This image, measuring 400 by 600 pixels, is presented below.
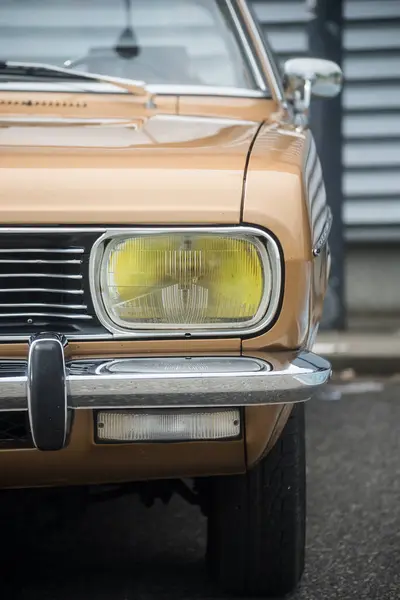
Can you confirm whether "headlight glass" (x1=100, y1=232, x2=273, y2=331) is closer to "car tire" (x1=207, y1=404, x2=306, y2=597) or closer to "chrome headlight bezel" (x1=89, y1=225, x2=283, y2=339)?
"chrome headlight bezel" (x1=89, y1=225, x2=283, y2=339)

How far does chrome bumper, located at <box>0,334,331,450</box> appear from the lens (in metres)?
2.44

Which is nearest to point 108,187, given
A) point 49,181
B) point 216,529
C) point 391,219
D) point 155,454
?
point 49,181

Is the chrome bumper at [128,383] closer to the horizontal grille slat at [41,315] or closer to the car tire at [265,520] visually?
the horizontal grille slat at [41,315]

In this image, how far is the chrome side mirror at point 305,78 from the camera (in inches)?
158

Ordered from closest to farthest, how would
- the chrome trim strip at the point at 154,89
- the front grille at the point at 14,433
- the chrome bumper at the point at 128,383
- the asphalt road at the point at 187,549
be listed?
the chrome bumper at the point at 128,383
the front grille at the point at 14,433
the asphalt road at the point at 187,549
the chrome trim strip at the point at 154,89

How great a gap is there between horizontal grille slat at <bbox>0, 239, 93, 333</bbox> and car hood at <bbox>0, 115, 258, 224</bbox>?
64mm

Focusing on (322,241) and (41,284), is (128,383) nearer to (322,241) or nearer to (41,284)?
(41,284)

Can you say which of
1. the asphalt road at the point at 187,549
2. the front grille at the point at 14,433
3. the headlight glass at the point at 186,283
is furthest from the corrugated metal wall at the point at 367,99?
the front grille at the point at 14,433

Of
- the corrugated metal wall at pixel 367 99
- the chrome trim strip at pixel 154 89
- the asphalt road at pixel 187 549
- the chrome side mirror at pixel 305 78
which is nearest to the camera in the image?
the asphalt road at pixel 187 549

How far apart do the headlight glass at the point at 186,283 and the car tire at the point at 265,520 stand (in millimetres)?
486

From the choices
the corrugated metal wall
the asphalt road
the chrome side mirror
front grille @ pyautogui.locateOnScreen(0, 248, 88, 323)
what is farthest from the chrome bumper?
the corrugated metal wall

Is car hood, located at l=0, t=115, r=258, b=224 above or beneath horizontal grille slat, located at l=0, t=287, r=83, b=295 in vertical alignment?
above

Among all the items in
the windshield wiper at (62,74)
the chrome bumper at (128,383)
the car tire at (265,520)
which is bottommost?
the car tire at (265,520)

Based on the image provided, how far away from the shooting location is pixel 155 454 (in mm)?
2627
